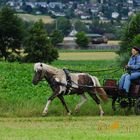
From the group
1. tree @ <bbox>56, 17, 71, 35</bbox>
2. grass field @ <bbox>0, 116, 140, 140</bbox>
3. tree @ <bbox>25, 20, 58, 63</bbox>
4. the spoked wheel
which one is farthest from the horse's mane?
tree @ <bbox>56, 17, 71, 35</bbox>

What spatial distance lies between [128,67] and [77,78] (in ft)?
5.03

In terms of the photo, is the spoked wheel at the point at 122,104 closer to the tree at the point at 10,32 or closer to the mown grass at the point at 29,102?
the mown grass at the point at 29,102

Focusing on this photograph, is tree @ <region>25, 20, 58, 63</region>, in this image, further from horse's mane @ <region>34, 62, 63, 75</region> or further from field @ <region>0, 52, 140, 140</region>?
horse's mane @ <region>34, 62, 63, 75</region>

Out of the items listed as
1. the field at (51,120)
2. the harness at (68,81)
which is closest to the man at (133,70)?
the field at (51,120)

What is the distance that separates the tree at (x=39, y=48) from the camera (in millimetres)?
66812

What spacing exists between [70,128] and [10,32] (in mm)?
61210

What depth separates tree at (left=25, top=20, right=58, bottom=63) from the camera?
6681 centimetres

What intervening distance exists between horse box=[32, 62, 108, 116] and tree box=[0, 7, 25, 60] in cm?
5426

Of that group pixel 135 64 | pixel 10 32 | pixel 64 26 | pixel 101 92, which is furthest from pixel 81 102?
pixel 64 26

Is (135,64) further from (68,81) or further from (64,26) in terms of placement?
(64,26)

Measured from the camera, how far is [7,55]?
72875 mm

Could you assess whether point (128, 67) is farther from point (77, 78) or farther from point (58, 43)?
point (58, 43)

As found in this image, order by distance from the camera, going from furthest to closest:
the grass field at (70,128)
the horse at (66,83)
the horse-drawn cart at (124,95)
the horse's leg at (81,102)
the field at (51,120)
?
the horse's leg at (81,102), the horse-drawn cart at (124,95), the horse at (66,83), the field at (51,120), the grass field at (70,128)

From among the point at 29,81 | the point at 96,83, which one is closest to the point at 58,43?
the point at 29,81
